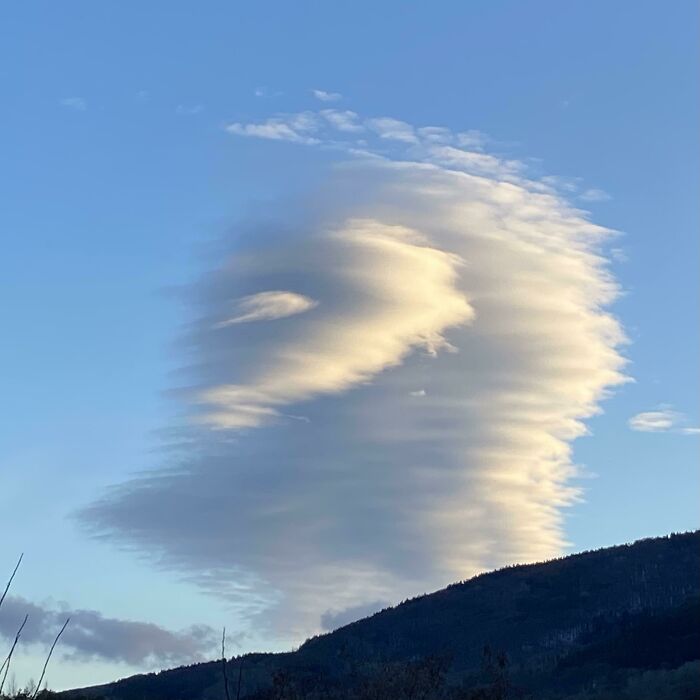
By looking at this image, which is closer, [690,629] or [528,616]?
[690,629]

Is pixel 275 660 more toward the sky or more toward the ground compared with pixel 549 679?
more toward the sky

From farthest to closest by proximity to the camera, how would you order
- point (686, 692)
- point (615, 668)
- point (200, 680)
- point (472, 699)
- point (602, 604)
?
1. point (602, 604)
2. point (200, 680)
3. point (615, 668)
4. point (686, 692)
5. point (472, 699)

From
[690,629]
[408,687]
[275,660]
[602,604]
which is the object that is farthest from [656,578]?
[408,687]

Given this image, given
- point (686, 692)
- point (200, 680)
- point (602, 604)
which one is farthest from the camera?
point (602, 604)

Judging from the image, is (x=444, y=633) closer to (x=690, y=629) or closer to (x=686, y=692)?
(x=690, y=629)

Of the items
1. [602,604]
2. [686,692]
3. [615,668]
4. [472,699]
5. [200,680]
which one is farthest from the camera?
[602,604]

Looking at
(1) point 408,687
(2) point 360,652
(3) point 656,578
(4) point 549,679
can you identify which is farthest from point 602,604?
(1) point 408,687

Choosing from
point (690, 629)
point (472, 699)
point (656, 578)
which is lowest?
point (472, 699)

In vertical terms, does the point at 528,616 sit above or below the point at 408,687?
above

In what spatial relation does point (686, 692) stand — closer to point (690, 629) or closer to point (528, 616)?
point (690, 629)
